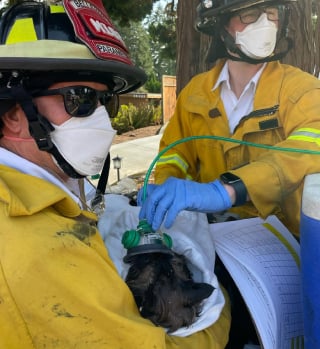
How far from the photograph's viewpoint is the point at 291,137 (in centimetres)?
165

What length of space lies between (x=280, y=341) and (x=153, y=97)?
1844 centimetres

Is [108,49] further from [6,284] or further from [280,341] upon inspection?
[280,341]

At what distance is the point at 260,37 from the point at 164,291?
1118 mm

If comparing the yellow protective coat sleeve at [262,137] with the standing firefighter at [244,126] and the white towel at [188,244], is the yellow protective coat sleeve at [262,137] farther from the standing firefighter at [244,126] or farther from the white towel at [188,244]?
the white towel at [188,244]

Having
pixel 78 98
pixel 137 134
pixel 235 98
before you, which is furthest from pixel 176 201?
pixel 137 134

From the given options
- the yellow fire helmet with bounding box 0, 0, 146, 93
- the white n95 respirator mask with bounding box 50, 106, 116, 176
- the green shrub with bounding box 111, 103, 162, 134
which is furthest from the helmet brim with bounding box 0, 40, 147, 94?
the green shrub with bounding box 111, 103, 162, 134

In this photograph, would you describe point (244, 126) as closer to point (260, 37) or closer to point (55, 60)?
point (260, 37)

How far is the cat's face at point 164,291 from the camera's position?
1324 mm

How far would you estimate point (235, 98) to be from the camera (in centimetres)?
202

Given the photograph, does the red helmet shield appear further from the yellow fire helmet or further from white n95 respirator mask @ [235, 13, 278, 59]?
white n95 respirator mask @ [235, 13, 278, 59]

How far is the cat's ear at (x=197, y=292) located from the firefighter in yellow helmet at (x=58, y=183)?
4.3 inches

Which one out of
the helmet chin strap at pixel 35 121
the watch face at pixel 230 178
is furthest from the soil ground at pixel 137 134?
the helmet chin strap at pixel 35 121

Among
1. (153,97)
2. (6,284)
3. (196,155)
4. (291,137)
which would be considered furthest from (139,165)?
(153,97)

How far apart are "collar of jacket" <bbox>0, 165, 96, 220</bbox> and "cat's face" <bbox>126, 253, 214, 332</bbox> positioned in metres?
0.27
